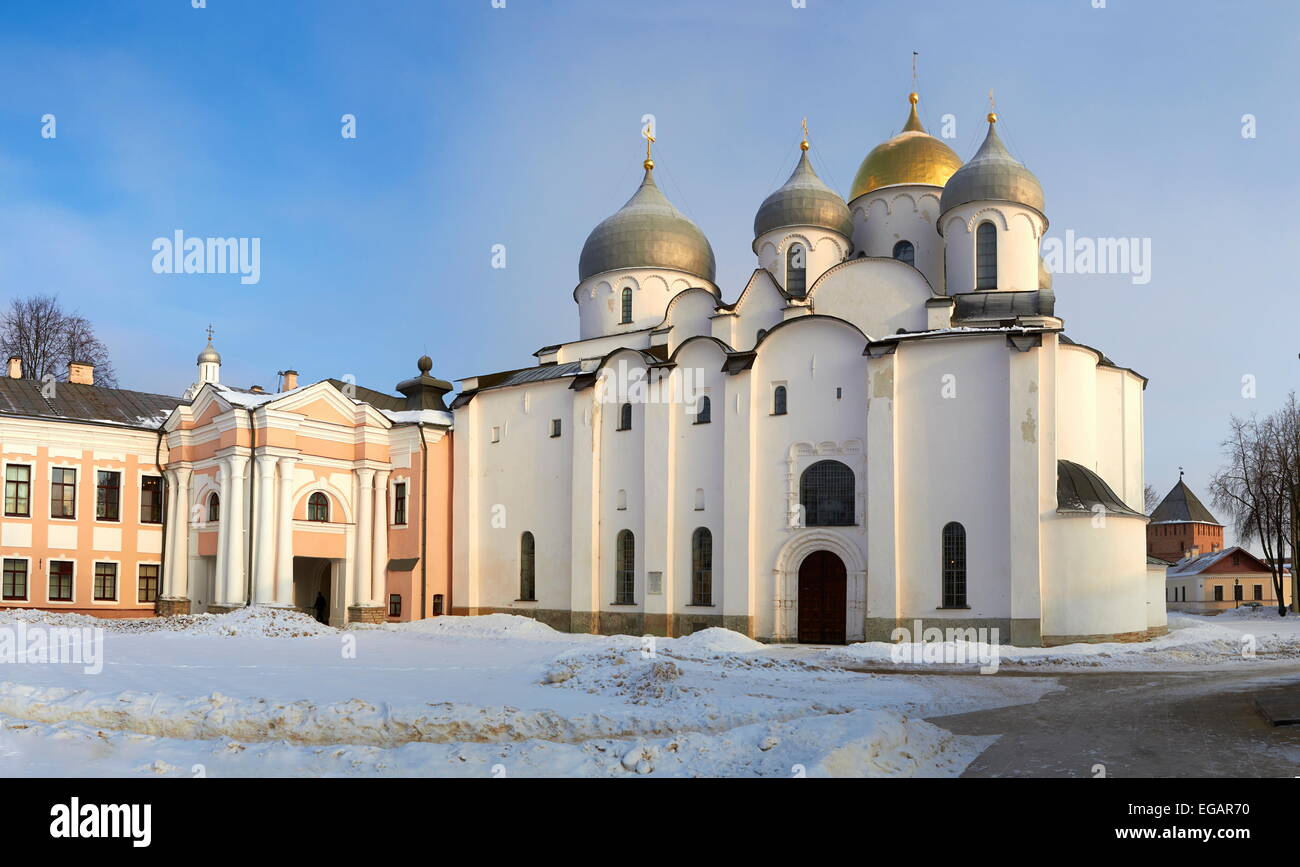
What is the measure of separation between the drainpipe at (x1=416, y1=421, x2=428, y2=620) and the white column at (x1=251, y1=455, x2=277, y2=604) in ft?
15.0

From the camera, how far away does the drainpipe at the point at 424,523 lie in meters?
33.2

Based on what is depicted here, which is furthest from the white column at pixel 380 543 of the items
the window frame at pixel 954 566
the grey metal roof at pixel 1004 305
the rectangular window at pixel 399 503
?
the grey metal roof at pixel 1004 305

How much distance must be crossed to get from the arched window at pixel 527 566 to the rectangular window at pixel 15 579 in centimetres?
1438

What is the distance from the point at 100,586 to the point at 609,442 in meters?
16.5

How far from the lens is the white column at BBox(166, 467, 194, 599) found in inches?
1294

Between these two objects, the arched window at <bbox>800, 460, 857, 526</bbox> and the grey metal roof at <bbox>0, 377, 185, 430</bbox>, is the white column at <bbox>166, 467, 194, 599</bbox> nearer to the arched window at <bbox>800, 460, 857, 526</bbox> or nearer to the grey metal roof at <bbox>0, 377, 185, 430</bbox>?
the grey metal roof at <bbox>0, 377, 185, 430</bbox>

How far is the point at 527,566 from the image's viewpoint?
32344 millimetres

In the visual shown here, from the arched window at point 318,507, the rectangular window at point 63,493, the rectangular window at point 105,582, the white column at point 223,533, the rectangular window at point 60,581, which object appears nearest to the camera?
the white column at point 223,533

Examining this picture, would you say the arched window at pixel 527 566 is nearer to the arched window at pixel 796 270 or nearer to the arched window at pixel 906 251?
the arched window at pixel 796 270

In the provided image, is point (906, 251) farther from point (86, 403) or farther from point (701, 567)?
point (86, 403)

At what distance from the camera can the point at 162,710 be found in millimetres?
11180

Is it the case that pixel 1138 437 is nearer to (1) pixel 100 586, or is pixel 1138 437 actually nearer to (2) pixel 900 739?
(2) pixel 900 739

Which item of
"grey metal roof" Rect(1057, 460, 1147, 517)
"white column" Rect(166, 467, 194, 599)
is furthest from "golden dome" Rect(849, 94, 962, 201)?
"white column" Rect(166, 467, 194, 599)

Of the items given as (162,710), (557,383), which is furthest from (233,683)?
(557,383)
